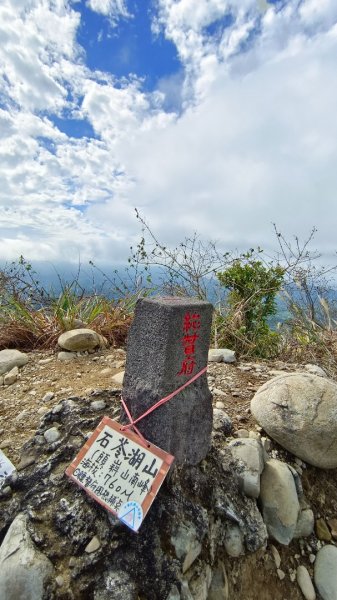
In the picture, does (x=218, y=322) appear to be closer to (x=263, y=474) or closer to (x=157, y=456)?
(x=263, y=474)

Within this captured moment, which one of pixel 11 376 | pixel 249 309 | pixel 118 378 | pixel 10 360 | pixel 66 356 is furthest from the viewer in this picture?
pixel 249 309

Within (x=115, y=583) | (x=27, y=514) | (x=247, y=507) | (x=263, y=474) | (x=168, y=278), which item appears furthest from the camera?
(x=168, y=278)

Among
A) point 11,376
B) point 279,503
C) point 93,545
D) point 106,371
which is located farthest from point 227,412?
point 11,376

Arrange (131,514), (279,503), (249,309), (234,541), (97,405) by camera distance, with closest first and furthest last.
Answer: (131,514)
(234,541)
(279,503)
(97,405)
(249,309)

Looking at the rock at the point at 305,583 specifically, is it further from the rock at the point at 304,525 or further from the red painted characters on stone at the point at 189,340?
the red painted characters on stone at the point at 189,340

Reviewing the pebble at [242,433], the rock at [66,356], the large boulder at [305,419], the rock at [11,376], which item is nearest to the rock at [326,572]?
the large boulder at [305,419]

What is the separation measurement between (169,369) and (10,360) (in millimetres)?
2634

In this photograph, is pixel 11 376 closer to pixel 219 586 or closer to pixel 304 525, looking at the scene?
pixel 219 586

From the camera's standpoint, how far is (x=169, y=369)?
1.65 meters

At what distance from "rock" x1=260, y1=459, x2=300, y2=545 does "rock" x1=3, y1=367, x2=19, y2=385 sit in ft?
8.16

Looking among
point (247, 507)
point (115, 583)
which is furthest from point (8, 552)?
point (247, 507)

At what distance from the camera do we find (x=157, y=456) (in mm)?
1500


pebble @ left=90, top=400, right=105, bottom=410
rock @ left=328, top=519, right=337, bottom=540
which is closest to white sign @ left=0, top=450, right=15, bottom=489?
pebble @ left=90, top=400, right=105, bottom=410

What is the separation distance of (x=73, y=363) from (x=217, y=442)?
1988mm
